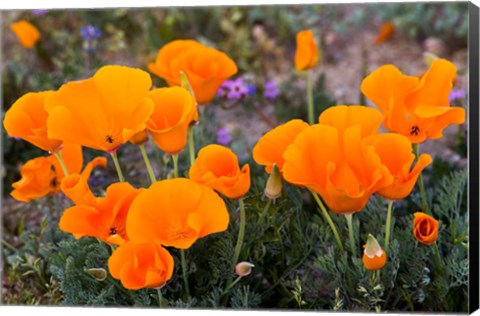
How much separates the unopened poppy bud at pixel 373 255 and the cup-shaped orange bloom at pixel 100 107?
17.7 inches

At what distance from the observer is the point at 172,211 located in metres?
1.62

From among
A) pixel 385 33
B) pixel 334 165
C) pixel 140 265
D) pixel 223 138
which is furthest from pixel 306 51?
pixel 385 33

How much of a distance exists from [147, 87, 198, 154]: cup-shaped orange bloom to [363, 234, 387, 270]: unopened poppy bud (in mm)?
381

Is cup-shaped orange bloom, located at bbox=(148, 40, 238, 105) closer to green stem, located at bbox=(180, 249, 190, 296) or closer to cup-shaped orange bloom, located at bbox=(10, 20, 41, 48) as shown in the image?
green stem, located at bbox=(180, 249, 190, 296)

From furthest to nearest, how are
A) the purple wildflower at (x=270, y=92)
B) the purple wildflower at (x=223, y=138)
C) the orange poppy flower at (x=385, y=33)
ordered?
1. the orange poppy flower at (x=385, y=33)
2. the purple wildflower at (x=270, y=92)
3. the purple wildflower at (x=223, y=138)

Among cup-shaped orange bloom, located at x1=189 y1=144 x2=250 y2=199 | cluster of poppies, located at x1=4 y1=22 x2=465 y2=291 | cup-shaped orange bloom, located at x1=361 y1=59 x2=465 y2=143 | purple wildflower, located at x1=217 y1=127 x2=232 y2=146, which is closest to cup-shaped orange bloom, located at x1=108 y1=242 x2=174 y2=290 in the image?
cluster of poppies, located at x1=4 y1=22 x2=465 y2=291

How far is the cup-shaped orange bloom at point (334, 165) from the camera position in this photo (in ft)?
5.11

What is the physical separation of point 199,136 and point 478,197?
82 cm

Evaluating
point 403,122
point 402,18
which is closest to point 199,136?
point 403,122

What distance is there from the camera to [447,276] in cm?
181

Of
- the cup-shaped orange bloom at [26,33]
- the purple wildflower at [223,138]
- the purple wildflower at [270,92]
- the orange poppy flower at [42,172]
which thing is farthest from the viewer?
the cup-shaped orange bloom at [26,33]

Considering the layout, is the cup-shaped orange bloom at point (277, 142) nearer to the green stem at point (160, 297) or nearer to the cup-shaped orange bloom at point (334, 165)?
the cup-shaped orange bloom at point (334, 165)

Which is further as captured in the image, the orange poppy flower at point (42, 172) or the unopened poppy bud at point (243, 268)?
the orange poppy flower at point (42, 172)

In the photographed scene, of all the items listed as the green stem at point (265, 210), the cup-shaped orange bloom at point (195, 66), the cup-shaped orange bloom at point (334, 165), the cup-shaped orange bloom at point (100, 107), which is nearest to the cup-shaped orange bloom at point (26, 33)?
the cup-shaped orange bloom at point (195, 66)
